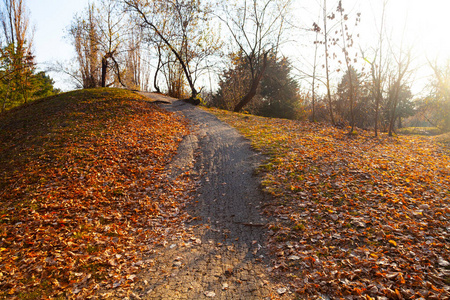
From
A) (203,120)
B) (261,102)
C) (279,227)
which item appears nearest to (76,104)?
(203,120)

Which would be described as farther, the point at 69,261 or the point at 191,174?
the point at 191,174

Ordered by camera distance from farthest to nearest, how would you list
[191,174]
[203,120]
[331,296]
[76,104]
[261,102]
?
[261,102]
[203,120]
[76,104]
[191,174]
[331,296]

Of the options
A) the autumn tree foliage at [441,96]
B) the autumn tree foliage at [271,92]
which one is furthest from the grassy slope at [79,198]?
the autumn tree foliage at [441,96]

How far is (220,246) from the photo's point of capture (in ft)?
15.0

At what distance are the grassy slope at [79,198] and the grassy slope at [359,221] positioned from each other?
2735mm

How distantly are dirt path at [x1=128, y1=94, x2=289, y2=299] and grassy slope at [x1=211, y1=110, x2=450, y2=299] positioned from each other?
42 cm

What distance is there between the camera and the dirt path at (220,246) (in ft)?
11.6

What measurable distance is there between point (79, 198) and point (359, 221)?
6334mm

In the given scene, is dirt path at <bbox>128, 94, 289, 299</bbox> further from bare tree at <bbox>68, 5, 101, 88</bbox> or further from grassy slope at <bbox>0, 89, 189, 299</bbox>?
bare tree at <bbox>68, 5, 101, 88</bbox>

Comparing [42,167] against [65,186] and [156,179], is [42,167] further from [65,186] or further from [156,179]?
[156,179]

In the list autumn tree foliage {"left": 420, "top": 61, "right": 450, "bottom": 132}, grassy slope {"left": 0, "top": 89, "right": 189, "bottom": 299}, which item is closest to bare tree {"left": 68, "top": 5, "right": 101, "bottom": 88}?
grassy slope {"left": 0, "top": 89, "right": 189, "bottom": 299}

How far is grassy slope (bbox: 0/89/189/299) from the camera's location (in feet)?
12.6

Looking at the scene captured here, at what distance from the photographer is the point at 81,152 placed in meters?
7.93

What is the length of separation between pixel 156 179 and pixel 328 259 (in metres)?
5.14
